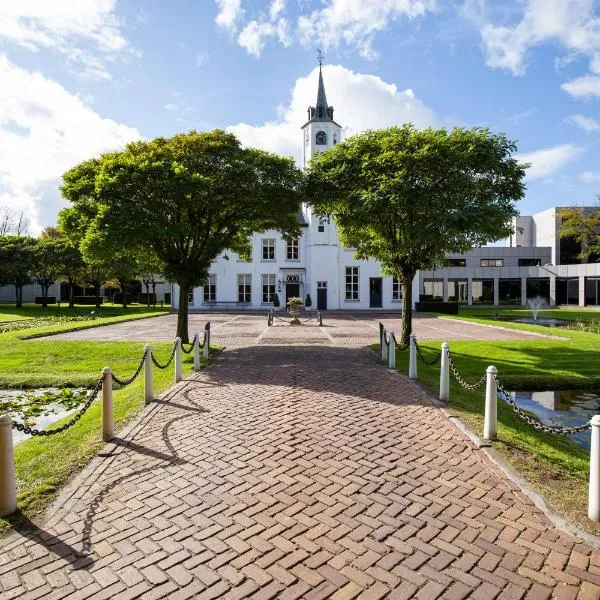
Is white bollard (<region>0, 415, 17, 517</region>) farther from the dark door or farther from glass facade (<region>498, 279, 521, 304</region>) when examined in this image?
glass facade (<region>498, 279, 521, 304</region>)

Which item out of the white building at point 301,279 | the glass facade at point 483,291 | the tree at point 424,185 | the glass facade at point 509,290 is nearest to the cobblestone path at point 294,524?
the tree at point 424,185

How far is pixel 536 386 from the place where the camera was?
9742mm

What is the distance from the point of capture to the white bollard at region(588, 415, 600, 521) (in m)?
3.90

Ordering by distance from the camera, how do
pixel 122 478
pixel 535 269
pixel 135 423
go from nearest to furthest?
pixel 122 478
pixel 135 423
pixel 535 269

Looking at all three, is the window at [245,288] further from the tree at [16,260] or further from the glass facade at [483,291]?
the glass facade at [483,291]

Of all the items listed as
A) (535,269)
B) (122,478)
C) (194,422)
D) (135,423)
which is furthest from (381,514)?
(535,269)

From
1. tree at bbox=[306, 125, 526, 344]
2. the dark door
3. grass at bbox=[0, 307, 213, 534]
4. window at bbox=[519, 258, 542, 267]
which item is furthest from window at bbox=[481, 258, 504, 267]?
grass at bbox=[0, 307, 213, 534]

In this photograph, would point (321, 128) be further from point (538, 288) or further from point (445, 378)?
point (445, 378)

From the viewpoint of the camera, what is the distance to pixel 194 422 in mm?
6590

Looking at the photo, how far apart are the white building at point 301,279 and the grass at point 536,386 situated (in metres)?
18.6

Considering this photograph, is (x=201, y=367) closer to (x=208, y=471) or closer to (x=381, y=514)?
(x=208, y=471)

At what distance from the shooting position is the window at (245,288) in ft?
126

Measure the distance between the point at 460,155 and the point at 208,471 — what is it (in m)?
10.3

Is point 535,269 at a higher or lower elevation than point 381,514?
higher
